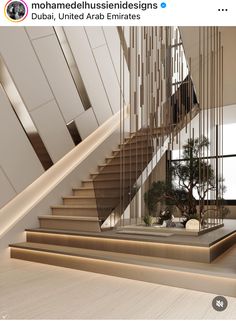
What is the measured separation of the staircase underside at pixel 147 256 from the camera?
216 cm

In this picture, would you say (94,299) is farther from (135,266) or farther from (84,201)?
(84,201)

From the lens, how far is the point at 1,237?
3164mm

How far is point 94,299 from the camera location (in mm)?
1990

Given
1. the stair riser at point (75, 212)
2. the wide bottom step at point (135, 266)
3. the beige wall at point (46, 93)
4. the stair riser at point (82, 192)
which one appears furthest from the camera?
the stair riser at point (82, 192)

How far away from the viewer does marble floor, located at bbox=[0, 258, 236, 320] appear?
1750mm

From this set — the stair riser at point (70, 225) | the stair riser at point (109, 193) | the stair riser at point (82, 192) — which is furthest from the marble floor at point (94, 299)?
the stair riser at point (82, 192)

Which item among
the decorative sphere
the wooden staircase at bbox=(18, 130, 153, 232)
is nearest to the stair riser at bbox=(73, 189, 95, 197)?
the wooden staircase at bbox=(18, 130, 153, 232)

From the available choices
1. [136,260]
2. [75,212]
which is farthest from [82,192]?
[136,260]

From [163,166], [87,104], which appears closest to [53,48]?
[87,104]

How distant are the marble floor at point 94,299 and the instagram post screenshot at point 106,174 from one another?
1cm

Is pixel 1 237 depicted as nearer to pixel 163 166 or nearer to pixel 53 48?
pixel 53 48
